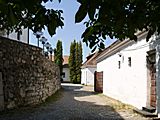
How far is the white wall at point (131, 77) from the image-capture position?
13.7 m

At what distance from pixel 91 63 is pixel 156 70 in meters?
38.8

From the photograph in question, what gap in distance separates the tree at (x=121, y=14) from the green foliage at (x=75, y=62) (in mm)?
53640

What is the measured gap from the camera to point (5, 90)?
1175cm

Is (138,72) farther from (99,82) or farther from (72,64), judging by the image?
(72,64)

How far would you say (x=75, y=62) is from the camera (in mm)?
59656

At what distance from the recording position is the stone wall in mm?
11922

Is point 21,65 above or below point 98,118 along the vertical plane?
above

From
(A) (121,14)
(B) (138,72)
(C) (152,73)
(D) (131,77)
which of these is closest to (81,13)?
(A) (121,14)

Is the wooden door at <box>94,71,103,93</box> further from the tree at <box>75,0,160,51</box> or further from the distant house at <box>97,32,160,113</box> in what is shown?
the tree at <box>75,0,160,51</box>

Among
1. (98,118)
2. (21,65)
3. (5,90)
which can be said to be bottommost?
(98,118)

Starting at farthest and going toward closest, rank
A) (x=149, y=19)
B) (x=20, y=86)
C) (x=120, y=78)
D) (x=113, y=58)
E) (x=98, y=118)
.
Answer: (x=113, y=58) < (x=120, y=78) < (x=20, y=86) < (x=98, y=118) < (x=149, y=19)

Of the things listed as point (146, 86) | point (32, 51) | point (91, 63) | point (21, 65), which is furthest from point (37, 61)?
point (91, 63)

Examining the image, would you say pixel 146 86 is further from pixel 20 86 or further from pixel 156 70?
pixel 20 86

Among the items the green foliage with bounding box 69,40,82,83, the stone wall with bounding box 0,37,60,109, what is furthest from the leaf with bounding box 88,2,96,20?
the green foliage with bounding box 69,40,82,83
